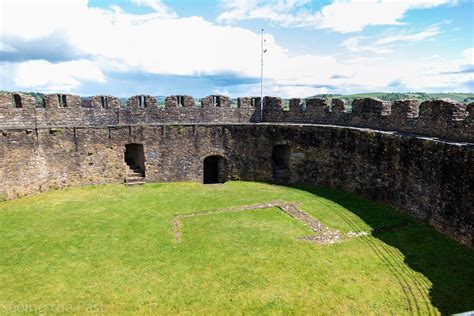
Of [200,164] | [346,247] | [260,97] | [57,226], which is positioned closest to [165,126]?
[200,164]

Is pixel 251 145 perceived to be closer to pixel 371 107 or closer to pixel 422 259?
pixel 371 107

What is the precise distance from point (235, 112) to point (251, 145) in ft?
8.62

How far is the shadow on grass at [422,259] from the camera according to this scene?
8539mm

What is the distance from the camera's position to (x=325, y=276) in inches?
374

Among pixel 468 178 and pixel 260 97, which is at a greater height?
pixel 260 97

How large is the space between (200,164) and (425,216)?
11467 millimetres

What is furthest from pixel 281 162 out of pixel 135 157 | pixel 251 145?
pixel 135 157

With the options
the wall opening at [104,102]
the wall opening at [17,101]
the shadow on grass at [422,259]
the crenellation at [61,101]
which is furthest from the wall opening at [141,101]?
the shadow on grass at [422,259]

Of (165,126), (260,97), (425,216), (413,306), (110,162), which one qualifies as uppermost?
(260,97)

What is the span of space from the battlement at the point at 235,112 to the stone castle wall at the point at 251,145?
0.05 meters

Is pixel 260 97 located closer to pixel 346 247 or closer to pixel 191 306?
pixel 346 247

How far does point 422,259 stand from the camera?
1039 centimetres

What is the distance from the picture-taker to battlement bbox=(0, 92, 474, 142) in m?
13.5

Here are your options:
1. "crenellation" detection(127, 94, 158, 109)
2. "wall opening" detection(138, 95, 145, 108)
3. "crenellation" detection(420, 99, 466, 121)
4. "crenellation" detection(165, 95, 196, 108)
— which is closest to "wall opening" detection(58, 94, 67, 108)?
"crenellation" detection(127, 94, 158, 109)
